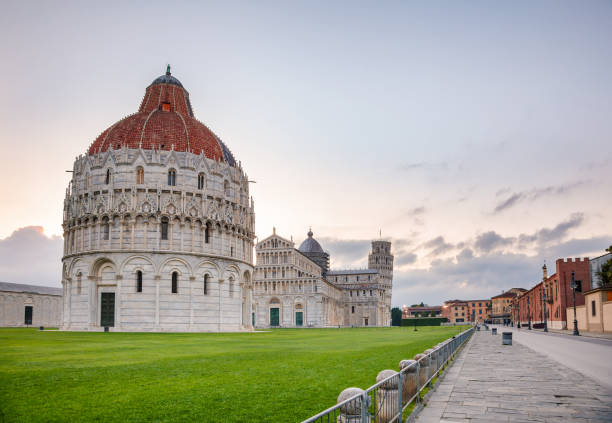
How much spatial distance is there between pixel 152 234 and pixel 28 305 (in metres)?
55.2

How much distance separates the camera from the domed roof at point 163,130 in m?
58.1

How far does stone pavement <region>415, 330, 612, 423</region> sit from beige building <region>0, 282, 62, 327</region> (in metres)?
82.4

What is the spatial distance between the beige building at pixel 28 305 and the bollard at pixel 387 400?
86170 millimetres

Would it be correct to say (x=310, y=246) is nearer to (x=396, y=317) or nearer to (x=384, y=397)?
(x=396, y=317)

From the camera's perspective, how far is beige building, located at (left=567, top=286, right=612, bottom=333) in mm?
49094

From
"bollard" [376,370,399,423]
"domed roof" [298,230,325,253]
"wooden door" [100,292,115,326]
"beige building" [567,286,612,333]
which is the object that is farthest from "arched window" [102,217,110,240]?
"domed roof" [298,230,325,253]

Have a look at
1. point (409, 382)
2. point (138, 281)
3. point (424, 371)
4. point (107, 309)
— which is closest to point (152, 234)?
point (138, 281)

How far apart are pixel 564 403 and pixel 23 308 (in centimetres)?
9984

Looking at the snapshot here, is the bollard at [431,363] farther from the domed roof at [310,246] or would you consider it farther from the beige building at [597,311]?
the domed roof at [310,246]

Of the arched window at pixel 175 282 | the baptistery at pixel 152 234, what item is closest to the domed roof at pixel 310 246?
the baptistery at pixel 152 234

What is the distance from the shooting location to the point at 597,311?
52.4m

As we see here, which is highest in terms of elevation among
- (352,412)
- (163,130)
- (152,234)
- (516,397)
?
(163,130)

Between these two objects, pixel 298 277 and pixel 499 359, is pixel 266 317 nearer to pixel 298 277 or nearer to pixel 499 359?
pixel 298 277

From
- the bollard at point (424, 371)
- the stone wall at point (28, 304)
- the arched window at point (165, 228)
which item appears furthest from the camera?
the stone wall at point (28, 304)
